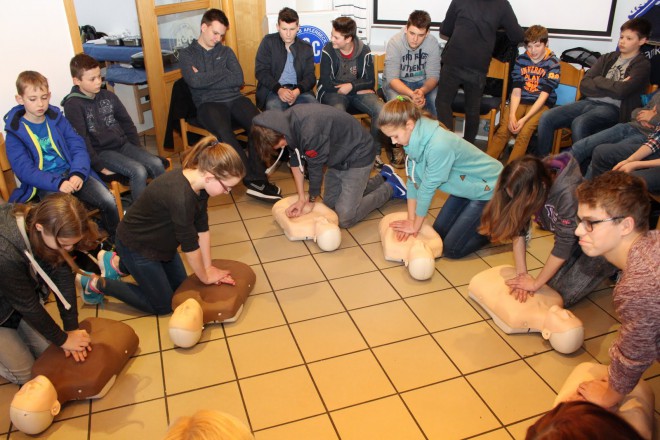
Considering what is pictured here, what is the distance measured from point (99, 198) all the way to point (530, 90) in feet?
10.6

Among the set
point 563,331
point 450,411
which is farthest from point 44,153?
point 563,331

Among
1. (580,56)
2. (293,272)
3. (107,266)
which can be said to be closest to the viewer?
(107,266)

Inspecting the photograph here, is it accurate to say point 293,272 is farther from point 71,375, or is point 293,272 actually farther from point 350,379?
point 71,375

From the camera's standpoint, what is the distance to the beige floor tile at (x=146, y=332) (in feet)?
Result: 8.46

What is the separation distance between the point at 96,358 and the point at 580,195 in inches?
80.6

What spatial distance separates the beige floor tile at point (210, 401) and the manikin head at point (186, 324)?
269 mm

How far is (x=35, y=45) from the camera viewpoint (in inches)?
132

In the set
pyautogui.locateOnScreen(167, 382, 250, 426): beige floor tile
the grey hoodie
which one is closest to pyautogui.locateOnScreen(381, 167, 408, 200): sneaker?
the grey hoodie

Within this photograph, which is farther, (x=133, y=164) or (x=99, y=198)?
(x=133, y=164)

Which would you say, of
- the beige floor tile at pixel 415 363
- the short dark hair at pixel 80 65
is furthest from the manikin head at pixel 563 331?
the short dark hair at pixel 80 65

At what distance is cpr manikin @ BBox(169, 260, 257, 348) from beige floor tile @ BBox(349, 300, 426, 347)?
0.59m

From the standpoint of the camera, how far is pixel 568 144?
4293mm

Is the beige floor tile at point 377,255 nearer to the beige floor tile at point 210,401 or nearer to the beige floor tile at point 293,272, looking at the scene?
the beige floor tile at point 293,272

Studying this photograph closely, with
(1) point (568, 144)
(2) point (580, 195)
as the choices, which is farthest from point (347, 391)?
(1) point (568, 144)
